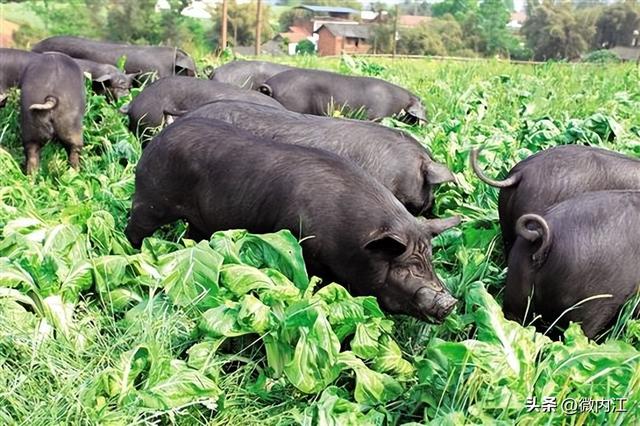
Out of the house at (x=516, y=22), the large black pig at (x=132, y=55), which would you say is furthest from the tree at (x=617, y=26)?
the large black pig at (x=132, y=55)

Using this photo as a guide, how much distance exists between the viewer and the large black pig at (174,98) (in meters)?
5.53

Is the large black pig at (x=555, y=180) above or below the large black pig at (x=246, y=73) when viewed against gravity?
above

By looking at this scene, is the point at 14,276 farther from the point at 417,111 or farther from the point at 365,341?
the point at 417,111

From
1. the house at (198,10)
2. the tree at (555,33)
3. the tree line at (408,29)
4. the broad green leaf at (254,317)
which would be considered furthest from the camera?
the house at (198,10)

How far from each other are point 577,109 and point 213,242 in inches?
206

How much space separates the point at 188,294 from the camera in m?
2.72

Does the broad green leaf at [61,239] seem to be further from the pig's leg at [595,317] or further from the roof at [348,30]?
the roof at [348,30]

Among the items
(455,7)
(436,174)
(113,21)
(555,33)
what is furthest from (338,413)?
(455,7)

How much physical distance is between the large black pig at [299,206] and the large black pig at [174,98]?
77.4 inches

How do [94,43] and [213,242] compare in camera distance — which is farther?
[94,43]

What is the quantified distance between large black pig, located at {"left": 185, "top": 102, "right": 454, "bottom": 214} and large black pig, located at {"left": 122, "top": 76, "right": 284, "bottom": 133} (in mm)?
1190

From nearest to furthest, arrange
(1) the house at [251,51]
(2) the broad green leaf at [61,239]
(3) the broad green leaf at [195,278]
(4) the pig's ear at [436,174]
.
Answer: (3) the broad green leaf at [195,278] → (2) the broad green leaf at [61,239] → (4) the pig's ear at [436,174] → (1) the house at [251,51]

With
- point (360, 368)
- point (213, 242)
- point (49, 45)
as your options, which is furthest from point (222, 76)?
point (360, 368)

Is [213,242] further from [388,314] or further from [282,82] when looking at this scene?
[282,82]
